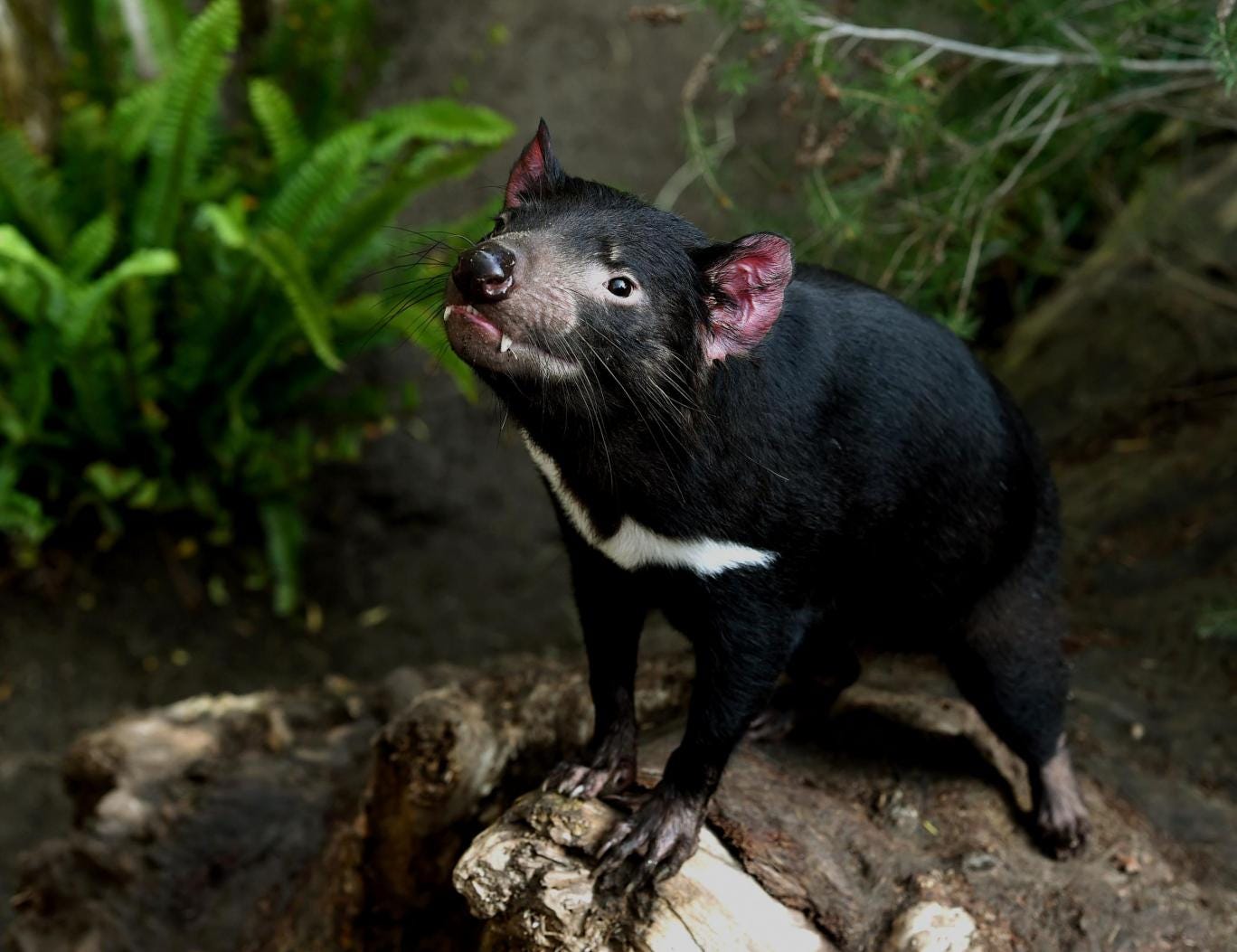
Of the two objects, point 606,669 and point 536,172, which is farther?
point 606,669

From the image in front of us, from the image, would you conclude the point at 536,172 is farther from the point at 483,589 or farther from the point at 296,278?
the point at 483,589

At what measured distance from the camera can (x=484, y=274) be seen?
2074 millimetres

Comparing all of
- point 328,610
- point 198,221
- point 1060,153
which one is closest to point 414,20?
point 198,221

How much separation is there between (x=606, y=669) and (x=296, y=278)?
2.32m

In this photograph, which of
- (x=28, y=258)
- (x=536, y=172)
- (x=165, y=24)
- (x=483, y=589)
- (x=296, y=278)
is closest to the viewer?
(x=536, y=172)

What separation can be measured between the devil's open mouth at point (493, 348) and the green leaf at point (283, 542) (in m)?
3.33

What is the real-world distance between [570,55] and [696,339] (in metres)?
4.74

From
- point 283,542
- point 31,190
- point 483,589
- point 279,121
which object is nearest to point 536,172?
point 279,121

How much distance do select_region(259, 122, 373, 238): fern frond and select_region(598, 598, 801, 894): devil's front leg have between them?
9.62ft

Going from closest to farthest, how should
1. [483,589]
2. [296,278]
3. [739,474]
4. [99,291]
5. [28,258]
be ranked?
[739,474], [28,258], [99,291], [296,278], [483,589]

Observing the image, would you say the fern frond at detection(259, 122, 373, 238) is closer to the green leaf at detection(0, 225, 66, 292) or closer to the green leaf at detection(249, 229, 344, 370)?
the green leaf at detection(249, 229, 344, 370)

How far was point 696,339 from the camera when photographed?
2.27 m

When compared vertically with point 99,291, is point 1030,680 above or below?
below

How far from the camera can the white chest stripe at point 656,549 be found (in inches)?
93.9
